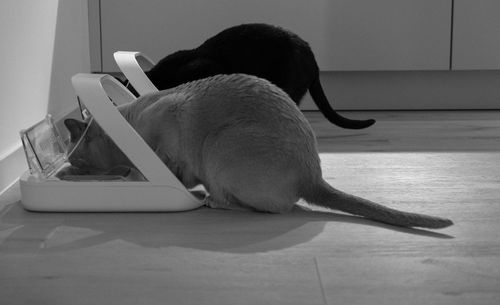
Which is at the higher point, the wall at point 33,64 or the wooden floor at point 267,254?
the wall at point 33,64

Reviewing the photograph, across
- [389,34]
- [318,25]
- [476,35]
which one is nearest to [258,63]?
[318,25]

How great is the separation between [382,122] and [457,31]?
54 cm

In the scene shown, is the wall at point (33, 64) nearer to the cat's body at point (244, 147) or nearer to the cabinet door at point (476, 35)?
the cat's body at point (244, 147)

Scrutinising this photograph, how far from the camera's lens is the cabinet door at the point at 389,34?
11.4 feet

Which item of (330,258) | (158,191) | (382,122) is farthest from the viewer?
Result: (382,122)

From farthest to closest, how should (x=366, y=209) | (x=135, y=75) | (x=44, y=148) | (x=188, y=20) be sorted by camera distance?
(x=188, y=20)
(x=135, y=75)
(x=44, y=148)
(x=366, y=209)

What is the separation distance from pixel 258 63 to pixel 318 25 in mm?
762

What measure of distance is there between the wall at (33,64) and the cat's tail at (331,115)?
3.09 ft

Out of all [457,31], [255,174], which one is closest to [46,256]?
[255,174]

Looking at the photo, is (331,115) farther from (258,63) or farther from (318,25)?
(318,25)

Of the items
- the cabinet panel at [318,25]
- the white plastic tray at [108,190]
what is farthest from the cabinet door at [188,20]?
the white plastic tray at [108,190]

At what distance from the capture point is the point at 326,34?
11.5 feet

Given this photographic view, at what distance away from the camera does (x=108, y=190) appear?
2.01 metres

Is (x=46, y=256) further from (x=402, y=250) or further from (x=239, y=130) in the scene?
(x=402, y=250)
